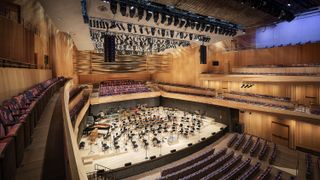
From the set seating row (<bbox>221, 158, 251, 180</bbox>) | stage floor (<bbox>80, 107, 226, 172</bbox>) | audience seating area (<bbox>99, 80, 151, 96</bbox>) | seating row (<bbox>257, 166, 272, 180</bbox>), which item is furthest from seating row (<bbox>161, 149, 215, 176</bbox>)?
audience seating area (<bbox>99, 80, 151, 96</bbox>)

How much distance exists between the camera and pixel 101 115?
38.6 feet

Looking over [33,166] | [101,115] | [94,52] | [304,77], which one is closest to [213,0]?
[304,77]

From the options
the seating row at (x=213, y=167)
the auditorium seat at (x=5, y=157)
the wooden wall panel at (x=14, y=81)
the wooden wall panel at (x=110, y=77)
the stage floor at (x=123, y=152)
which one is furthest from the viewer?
the wooden wall panel at (x=110, y=77)

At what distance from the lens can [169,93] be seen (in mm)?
14117

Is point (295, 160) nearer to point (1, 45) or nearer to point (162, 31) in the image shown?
point (162, 31)

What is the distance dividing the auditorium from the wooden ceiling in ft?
0.19

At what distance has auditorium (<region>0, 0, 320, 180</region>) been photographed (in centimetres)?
347

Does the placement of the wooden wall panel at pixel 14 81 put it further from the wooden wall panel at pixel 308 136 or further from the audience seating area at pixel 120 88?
the wooden wall panel at pixel 308 136

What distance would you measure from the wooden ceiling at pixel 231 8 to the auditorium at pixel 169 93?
0.06m

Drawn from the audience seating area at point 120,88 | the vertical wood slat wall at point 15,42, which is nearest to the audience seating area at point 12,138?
Answer: the vertical wood slat wall at point 15,42

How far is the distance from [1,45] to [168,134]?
7139 mm

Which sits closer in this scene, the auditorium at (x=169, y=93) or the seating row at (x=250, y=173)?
the auditorium at (x=169, y=93)

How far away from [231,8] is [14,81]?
6987 mm

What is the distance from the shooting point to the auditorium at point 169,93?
3475 mm
